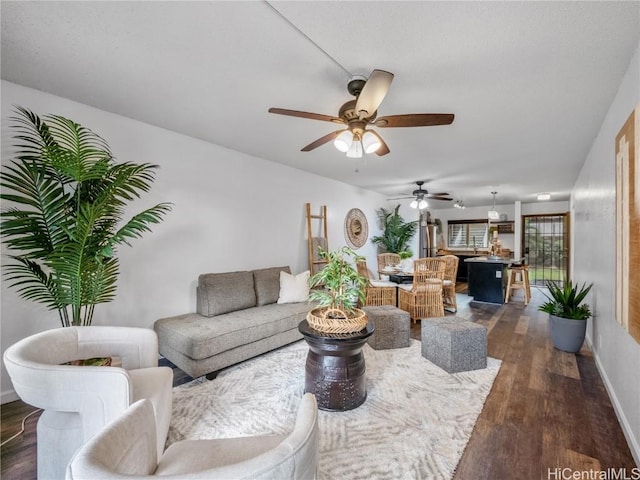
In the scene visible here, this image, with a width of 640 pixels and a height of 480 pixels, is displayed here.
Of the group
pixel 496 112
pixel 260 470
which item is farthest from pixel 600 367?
pixel 260 470

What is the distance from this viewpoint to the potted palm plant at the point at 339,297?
2029mm

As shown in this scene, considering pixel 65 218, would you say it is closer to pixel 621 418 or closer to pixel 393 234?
pixel 621 418

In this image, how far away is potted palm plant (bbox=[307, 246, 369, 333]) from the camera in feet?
6.66

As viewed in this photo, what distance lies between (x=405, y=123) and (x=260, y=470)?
6.84 ft

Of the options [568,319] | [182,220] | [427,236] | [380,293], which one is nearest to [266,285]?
[182,220]

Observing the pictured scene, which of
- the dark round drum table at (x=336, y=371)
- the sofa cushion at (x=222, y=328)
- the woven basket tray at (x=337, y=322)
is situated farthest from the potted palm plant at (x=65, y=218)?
the dark round drum table at (x=336, y=371)

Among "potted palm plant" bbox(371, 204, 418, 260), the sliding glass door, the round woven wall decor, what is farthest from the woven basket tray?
the sliding glass door

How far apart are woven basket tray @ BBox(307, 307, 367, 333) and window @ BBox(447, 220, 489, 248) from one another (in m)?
8.47

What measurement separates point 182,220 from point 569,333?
4437 millimetres

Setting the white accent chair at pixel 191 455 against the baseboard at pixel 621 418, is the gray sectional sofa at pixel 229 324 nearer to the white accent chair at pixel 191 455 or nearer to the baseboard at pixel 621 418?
the white accent chair at pixel 191 455

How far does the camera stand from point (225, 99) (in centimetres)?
232

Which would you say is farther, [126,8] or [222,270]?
[222,270]

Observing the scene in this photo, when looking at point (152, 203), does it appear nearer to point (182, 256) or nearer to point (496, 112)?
point (182, 256)

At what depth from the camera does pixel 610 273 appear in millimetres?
2299
